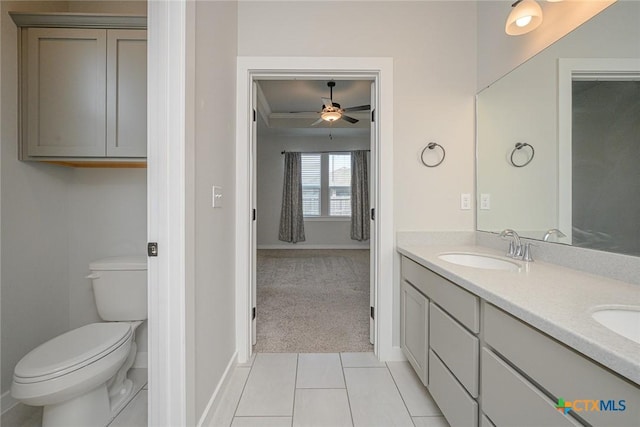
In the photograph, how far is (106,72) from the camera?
153 centimetres

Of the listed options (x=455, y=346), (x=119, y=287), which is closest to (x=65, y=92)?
(x=119, y=287)

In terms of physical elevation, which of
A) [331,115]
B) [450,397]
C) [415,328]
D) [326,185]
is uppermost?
[331,115]

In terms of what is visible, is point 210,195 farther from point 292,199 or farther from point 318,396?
point 292,199

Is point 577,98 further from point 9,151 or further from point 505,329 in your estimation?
point 9,151

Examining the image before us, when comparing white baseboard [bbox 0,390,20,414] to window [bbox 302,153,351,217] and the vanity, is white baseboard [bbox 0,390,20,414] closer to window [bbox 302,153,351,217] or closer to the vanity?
the vanity

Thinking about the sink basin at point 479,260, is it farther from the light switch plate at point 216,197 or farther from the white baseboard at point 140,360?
the white baseboard at point 140,360

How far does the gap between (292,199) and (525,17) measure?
5200 millimetres

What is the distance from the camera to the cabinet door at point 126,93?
60.1 inches

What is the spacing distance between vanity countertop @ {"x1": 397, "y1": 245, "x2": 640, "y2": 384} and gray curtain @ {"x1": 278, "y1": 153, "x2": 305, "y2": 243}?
5.01 meters

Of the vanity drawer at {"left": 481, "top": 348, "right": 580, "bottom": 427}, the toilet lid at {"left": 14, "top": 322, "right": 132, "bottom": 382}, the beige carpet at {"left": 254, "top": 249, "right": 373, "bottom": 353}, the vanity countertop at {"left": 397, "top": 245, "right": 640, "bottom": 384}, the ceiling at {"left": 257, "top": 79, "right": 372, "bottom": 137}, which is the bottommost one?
the beige carpet at {"left": 254, "top": 249, "right": 373, "bottom": 353}

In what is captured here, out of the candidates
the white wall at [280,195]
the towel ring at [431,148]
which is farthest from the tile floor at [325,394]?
the white wall at [280,195]

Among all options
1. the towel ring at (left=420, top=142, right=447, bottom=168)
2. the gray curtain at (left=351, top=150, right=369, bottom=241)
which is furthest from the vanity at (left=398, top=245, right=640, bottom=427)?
the gray curtain at (left=351, top=150, right=369, bottom=241)

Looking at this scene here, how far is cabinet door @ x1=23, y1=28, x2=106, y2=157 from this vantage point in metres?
1.48

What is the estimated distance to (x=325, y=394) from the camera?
5.21 feet
